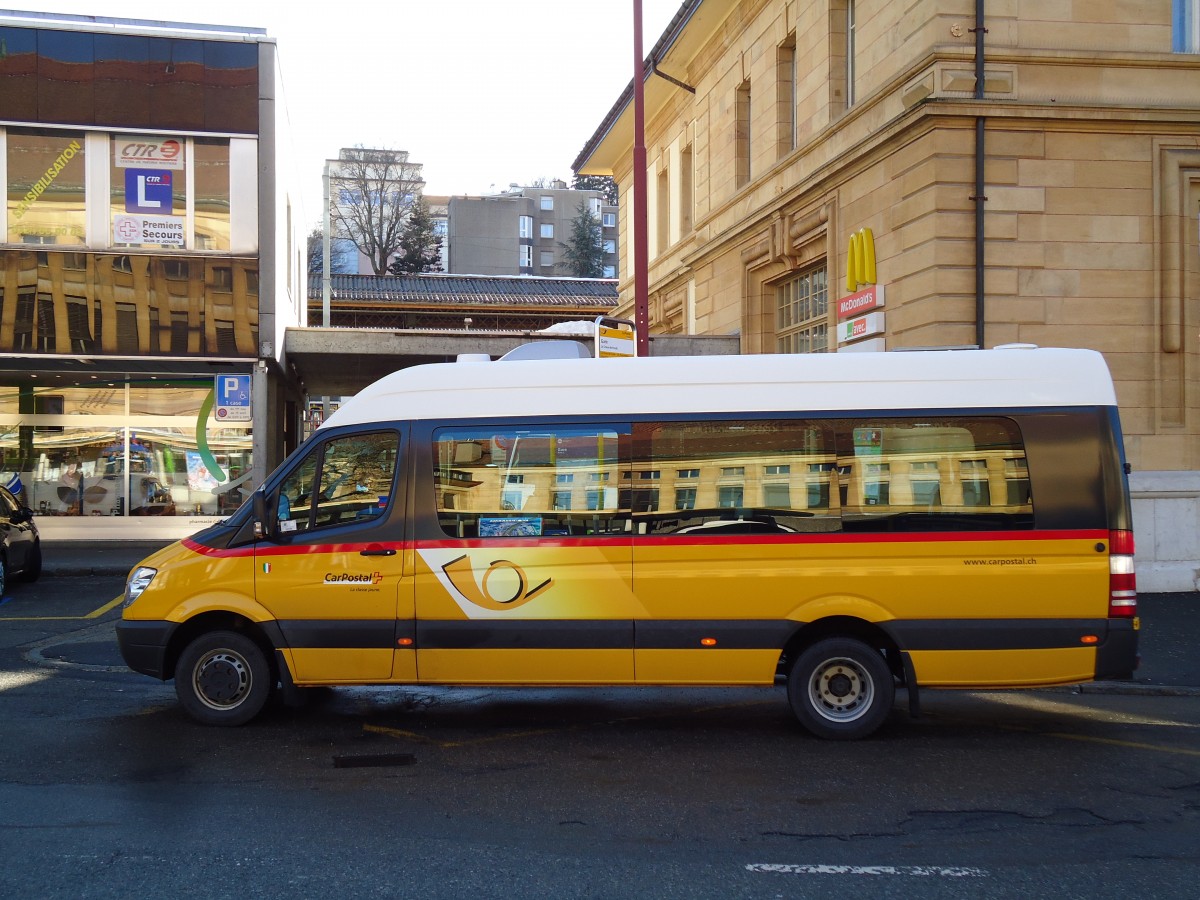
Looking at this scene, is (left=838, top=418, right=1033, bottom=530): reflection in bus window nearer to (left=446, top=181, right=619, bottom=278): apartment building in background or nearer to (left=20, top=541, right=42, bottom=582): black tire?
(left=20, top=541, right=42, bottom=582): black tire

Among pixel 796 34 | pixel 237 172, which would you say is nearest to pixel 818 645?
pixel 796 34

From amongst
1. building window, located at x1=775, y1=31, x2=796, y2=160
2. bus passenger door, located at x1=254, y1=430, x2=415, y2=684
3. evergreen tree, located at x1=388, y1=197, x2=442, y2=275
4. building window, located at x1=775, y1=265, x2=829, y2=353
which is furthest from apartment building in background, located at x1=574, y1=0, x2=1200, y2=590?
evergreen tree, located at x1=388, y1=197, x2=442, y2=275

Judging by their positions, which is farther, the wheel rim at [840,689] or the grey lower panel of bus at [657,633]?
the wheel rim at [840,689]

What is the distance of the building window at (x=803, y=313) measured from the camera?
17906mm

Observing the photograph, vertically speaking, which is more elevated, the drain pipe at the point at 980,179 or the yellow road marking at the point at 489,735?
the drain pipe at the point at 980,179

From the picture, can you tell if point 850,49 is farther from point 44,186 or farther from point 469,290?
point 469,290

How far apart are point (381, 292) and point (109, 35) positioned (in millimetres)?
22154

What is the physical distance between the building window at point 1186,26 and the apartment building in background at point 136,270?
553 inches

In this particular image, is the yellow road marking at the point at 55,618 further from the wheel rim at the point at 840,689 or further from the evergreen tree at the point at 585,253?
the evergreen tree at the point at 585,253

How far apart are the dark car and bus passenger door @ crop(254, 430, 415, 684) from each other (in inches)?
335

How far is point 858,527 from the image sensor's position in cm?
714

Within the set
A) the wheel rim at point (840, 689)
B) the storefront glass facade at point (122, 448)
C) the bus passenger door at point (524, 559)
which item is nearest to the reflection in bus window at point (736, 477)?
the bus passenger door at point (524, 559)

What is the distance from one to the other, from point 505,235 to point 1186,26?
7056 centimetres

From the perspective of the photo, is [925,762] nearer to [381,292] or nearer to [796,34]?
[796,34]
